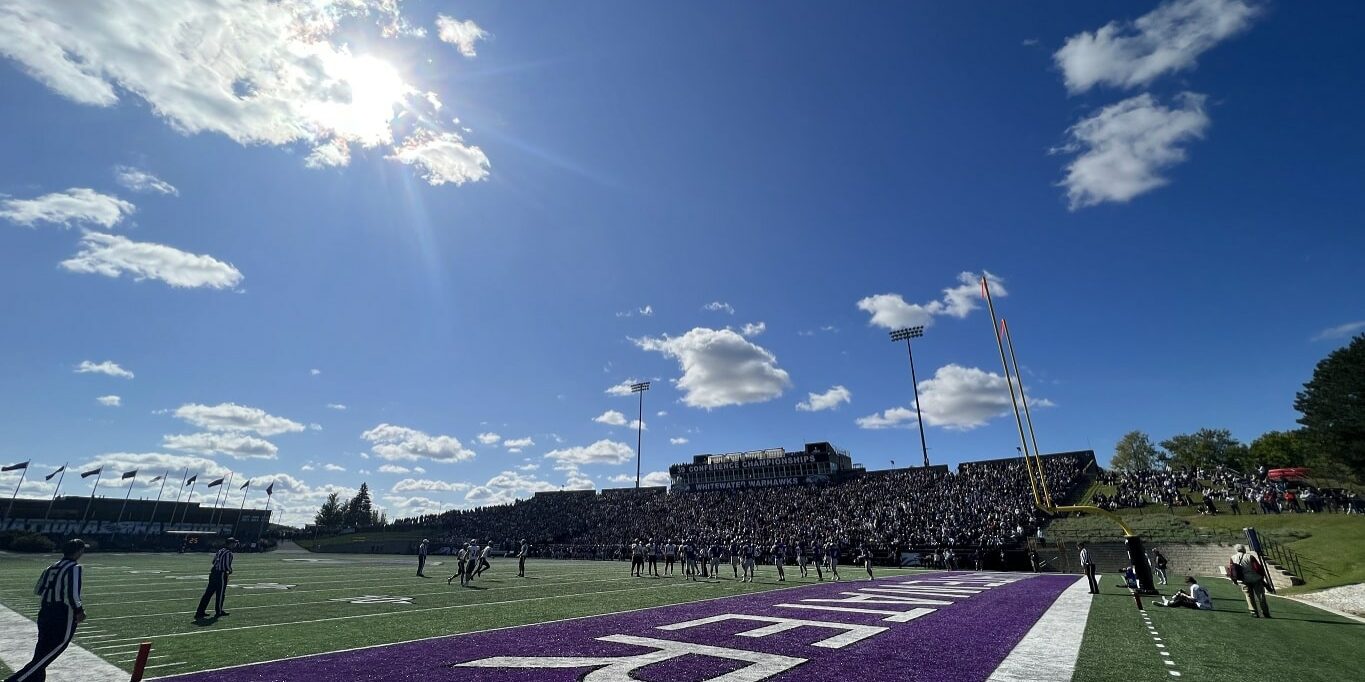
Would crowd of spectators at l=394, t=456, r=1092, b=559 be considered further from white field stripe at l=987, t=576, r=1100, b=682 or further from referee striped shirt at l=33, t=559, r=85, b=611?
referee striped shirt at l=33, t=559, r=85, b=611

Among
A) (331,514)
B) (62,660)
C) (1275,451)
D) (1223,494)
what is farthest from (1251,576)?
(331,514)

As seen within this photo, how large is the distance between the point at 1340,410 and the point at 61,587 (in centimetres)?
6999

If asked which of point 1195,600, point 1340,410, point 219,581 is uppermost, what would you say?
point 1340,410

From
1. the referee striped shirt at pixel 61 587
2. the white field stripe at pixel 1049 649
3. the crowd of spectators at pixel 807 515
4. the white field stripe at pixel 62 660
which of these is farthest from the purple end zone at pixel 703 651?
the crowd of spectators at pixel 807 515

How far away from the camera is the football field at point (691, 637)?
783 cm

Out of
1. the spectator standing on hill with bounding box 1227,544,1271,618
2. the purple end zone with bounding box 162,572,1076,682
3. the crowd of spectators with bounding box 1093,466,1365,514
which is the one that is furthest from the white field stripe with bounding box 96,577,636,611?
the crowd of spectators with bounding box 1093,466,1365,514

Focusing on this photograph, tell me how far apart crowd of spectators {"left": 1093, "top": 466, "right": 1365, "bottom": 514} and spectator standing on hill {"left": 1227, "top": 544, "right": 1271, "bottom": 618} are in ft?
84.0

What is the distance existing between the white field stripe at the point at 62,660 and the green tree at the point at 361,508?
137 metres

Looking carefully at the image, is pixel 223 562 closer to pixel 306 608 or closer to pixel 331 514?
pixel 306 608

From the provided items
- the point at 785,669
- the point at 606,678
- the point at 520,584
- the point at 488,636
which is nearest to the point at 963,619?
the point at 785,669

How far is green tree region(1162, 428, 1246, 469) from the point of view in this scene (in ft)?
280

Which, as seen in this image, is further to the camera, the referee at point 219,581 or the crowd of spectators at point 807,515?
the crowd of spectators at point 807,515

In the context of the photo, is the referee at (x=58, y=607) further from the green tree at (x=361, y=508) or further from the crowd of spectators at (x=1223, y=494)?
the green tree at (x=361, y=508)

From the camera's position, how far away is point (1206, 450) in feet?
290
